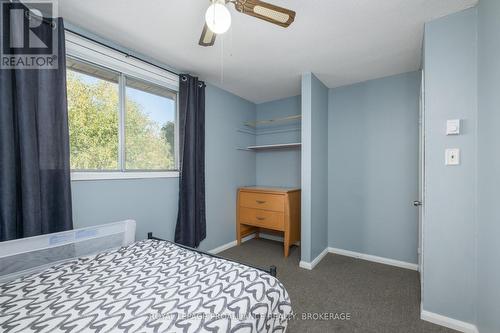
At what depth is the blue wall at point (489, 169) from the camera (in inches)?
48.3

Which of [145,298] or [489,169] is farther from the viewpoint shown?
[489,169]

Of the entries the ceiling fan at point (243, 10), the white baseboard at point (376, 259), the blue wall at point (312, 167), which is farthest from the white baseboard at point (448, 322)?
the ceiling fan at point (243, 10)

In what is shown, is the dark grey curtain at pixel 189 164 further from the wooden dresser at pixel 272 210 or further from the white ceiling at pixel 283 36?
the wooden dresser at pixel 272 210

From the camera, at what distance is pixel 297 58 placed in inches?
91.8

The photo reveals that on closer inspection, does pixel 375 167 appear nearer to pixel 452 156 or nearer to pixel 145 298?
pixel 452 156

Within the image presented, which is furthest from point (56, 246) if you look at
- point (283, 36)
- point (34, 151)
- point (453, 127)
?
point (453, 127)

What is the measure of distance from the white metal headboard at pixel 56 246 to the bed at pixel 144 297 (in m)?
0.04

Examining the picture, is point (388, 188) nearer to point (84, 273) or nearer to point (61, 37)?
point (84, 273)

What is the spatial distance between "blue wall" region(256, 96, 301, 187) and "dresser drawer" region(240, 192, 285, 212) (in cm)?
64

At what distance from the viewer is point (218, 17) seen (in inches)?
46.4

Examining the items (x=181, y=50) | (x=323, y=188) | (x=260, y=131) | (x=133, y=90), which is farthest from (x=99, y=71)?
(x=323, y=188)

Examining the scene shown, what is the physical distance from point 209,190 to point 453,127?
258cm

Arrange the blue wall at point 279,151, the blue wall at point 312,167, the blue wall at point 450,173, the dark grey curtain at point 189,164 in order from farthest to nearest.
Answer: the blue wall at point 279,151
the blue wall at point 312,167
the dark grey curtain at point 189,164
the blue wall at point 450,173

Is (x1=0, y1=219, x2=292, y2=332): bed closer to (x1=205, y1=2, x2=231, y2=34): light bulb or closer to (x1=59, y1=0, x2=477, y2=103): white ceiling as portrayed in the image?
(x1=205, y1=2, x2=231, y2=34): light bulb
